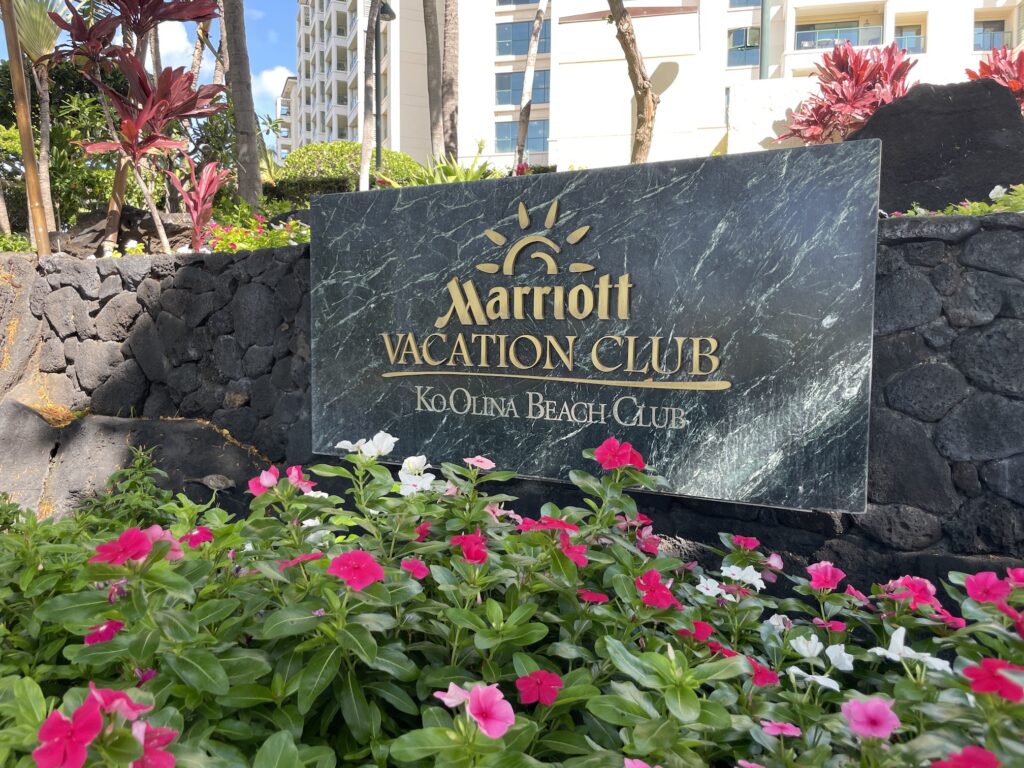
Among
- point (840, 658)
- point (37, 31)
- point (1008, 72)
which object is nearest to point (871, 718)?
point (840, 658)

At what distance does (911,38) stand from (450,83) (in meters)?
16.6

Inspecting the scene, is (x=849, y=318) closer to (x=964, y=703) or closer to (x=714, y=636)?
(x=714, y=636)

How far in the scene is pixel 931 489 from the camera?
115 inches

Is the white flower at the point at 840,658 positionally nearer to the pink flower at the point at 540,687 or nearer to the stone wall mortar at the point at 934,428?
the pink flower at the point at 540,687

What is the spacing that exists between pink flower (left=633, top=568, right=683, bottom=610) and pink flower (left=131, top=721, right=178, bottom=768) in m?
0.92

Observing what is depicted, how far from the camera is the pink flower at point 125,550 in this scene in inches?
50.6

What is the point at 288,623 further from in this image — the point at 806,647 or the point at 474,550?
the point at 806,647

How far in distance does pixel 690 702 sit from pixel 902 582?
0.95 meters

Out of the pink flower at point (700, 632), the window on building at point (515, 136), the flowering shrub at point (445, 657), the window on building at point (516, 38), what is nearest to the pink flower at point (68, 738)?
the flowering shrub at point (445, 657)

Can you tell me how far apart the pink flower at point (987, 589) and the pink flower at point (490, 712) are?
3.38 ft

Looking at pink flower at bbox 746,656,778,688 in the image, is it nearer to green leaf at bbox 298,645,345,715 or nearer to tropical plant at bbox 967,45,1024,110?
green leaf at bbox 298,645,345,715

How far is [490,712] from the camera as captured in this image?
3.78ft

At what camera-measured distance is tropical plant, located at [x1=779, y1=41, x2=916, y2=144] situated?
30.2 ft

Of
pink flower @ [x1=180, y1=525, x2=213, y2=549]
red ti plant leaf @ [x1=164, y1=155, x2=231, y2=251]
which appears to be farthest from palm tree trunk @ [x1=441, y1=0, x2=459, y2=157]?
pink flower @ [x1=180, y1=525, x2=213, y2=549]
